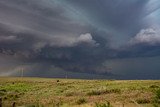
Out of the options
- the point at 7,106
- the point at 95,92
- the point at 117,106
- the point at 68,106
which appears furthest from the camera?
the point at 95,92

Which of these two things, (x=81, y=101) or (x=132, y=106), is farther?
(x=81, y=101)

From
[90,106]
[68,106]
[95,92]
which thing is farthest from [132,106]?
[95,92]

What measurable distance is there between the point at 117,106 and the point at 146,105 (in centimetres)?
365

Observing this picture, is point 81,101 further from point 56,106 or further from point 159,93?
point 159,93

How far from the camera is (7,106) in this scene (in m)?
46.5

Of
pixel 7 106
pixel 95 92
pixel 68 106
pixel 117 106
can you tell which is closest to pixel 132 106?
pixel 117 106

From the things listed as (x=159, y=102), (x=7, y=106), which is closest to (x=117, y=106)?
(x=159, y=102)

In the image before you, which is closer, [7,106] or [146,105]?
[146,105]

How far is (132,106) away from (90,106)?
467 cm

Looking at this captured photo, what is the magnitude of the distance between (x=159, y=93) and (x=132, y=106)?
3.84 metres

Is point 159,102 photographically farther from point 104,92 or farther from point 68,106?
point 104,92

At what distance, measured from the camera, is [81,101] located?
48.6 m

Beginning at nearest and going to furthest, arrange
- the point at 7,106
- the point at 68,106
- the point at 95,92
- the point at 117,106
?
1. the point at 117,106
2. the point at 68,106
3. the point at 7,106
4. the point at 95,92

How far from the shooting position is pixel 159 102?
41031 millimetres
